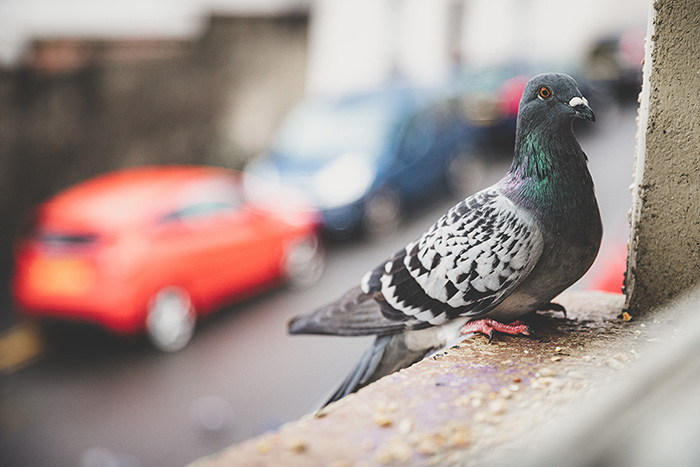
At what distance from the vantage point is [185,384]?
5.94m

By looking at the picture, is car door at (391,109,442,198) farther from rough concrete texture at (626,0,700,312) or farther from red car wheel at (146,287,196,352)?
rough concrete texture at (626,0,700,312)

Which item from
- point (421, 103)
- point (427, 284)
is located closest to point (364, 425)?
point (427, 284)

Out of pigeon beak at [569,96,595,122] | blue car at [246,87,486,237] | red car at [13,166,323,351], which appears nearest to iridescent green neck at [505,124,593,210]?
pigeon beak at [569,96,595,122]

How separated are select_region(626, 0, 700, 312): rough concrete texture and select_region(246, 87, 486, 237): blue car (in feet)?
16.8

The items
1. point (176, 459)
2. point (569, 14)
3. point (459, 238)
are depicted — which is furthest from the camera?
point (569, 14)

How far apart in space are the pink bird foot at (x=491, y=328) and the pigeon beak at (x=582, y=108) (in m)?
0.80

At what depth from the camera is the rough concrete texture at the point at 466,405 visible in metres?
1.70

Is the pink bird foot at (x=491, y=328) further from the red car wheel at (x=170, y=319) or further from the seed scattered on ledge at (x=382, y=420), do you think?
the red car wheel at (x=170, y=319)

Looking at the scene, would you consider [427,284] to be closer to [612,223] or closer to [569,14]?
[612,223]

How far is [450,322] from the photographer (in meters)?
2.31

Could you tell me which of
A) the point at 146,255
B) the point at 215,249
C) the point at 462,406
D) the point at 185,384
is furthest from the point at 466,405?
the point at 215,249

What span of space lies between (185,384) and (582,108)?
193 inches

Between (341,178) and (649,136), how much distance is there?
5435 millimetres

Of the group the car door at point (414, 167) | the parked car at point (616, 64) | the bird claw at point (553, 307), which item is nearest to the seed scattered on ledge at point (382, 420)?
the bird claw at point (553, 307)
